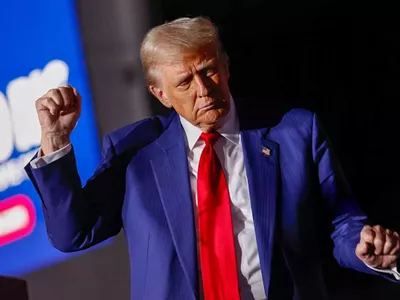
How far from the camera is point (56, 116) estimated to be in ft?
3.98

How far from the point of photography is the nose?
127cm

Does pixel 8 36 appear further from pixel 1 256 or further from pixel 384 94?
pixel 384 94

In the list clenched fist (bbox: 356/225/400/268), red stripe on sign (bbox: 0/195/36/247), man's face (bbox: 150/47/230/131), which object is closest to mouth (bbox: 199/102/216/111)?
man's face (bbox: 150/47/230/131)

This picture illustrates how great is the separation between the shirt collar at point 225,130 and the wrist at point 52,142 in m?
0.25

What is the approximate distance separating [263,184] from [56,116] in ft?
1.32

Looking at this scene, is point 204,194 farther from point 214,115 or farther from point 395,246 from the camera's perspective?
point 395,246

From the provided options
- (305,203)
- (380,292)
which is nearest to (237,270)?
(305,203)

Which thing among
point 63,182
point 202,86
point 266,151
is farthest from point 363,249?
point 63,182

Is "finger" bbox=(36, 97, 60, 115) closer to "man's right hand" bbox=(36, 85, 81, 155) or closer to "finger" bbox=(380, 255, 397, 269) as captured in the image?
"man's right hand" bbox=(36, 85, 81, 155)

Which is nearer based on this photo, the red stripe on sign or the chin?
the chin

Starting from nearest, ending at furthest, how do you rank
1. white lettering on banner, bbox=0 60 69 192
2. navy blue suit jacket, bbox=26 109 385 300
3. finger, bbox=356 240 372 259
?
finger, bbox=356 240 372 259
navy blue suit jacket, bbox=26 109 385 300
white lettering on banner, bbox=0 60 69 192

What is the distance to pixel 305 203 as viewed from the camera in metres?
1.34

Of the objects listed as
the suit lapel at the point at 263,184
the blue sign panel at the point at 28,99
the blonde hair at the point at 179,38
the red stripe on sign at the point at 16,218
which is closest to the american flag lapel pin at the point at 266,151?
the suit lapel at the point at 263,184

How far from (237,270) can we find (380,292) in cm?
74
